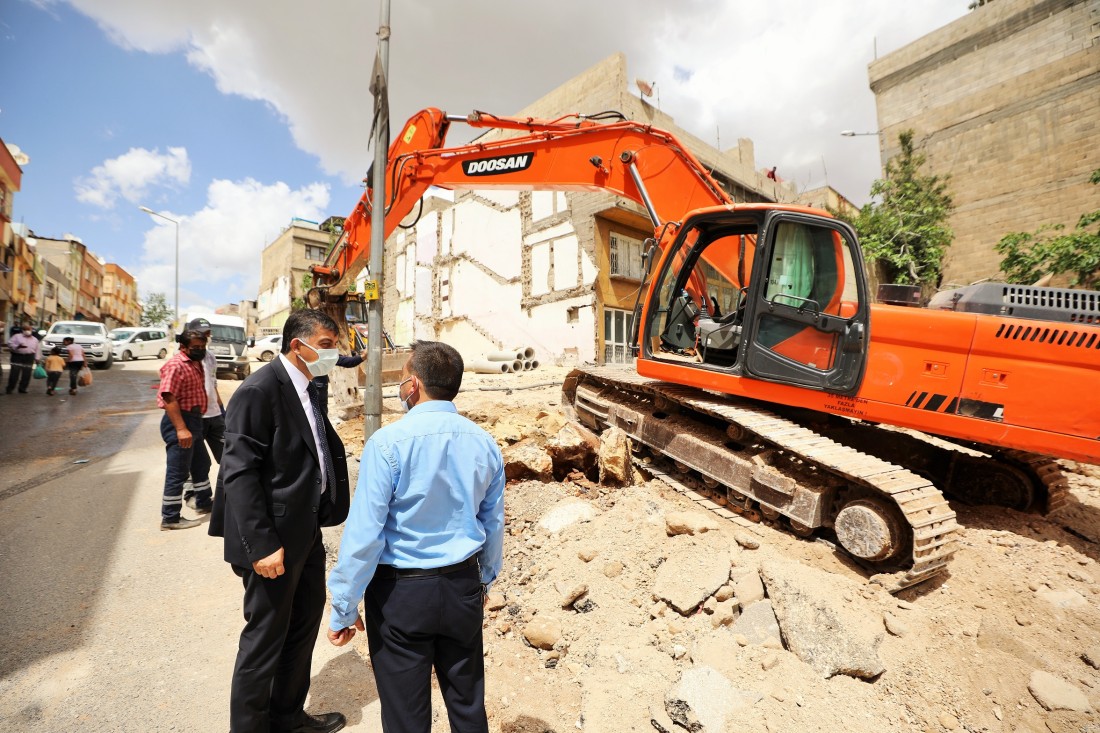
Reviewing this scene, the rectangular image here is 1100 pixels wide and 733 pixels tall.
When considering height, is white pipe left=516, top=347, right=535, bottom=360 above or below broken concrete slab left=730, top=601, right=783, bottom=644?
above

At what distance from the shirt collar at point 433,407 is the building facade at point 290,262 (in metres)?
42.3

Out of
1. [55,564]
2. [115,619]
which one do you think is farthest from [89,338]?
[115,619]

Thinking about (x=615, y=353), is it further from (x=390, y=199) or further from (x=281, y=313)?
(x=281, y=313)

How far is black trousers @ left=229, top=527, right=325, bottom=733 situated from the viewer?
88.3 inches

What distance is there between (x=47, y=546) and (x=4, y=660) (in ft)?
6.26

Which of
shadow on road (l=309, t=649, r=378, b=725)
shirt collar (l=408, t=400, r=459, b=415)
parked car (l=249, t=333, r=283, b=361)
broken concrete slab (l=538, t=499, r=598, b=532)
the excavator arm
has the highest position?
the excavator arm

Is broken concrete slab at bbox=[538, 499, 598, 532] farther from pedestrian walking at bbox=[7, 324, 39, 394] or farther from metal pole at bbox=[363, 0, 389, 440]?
pedestrian walking at bbox=[7, 324, 39, 394]

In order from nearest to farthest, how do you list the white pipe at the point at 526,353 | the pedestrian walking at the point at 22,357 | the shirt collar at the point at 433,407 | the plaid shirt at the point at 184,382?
the shirt collar at the point at 433,407 → the plaid shirt at the point at 184,382 → the pedestrian walking at the point at 22,357 → the white pipe at the point at 526,353

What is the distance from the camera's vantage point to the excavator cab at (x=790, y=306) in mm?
4211

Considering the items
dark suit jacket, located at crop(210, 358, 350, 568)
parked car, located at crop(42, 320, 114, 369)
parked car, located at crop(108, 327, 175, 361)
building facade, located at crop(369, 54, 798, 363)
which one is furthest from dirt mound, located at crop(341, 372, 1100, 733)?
parked car, located at crop(108, 327, 175, 361)

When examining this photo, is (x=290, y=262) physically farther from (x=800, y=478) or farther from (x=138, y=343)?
(x=800, y=478)

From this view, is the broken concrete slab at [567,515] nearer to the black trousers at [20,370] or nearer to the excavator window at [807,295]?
the excavator window at [807,295]

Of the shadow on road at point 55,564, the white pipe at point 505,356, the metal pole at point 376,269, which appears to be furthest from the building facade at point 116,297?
the metal pole at point 376,269

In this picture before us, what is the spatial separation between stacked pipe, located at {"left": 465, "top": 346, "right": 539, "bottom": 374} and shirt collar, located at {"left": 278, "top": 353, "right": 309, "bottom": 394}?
518 inches
